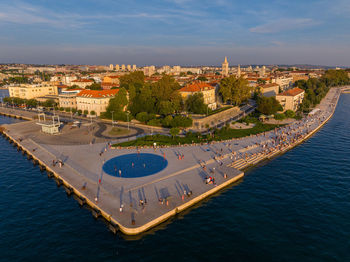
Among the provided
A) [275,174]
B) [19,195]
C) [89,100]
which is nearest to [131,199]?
[19,195]

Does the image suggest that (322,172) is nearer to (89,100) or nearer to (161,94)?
(161,94)

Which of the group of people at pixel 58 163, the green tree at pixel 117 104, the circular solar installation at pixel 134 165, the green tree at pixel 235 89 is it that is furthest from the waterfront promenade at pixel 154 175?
the green tree at pixel 235 89

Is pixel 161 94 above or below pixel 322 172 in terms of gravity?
above

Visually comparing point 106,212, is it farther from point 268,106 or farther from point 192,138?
point 268,106

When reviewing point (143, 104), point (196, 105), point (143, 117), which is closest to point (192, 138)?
point (143, 117)

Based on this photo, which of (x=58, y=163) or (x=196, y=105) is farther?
(x=196, y=105)

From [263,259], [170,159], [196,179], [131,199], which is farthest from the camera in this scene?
[170,159]
